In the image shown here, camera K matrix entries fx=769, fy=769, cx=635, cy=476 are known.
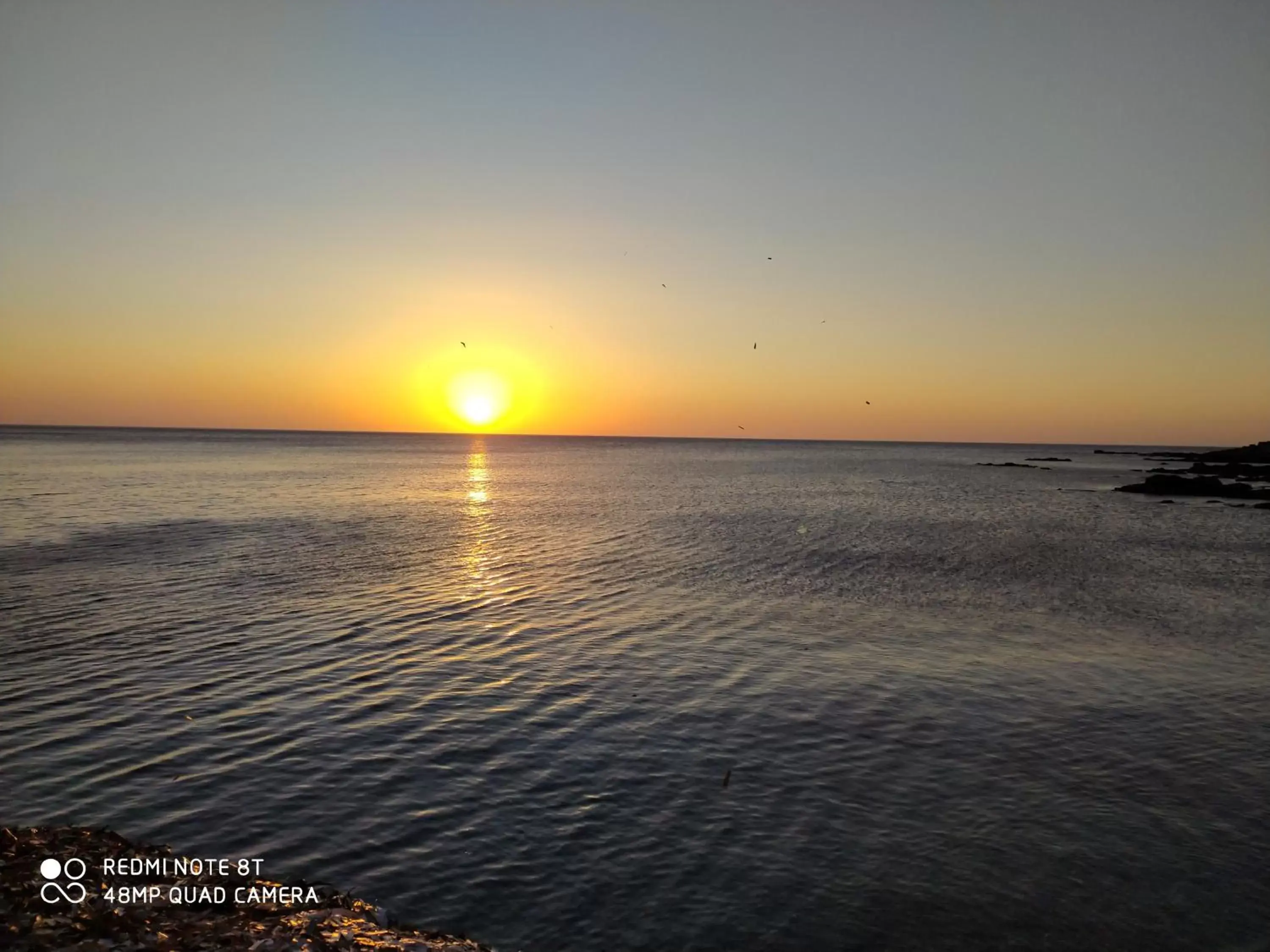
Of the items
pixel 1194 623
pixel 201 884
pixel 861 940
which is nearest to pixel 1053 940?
pixel 861 940

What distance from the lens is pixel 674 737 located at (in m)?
18.0

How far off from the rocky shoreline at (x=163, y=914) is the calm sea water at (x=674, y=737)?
0.70 m

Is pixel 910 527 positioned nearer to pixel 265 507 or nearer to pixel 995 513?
pixel 995 513

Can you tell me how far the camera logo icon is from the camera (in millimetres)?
9953

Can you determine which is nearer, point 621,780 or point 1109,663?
point 621,780

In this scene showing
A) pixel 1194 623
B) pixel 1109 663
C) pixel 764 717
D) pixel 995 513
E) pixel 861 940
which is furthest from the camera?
pixel 995 513

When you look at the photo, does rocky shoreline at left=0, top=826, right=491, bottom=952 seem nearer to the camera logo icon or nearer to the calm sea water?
the camera logo icon

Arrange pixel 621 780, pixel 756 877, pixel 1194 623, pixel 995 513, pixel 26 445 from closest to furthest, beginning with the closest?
pixel 756 877, pixel 621 780, pixel 1194 623, pixel 995 513, pixel 26 445

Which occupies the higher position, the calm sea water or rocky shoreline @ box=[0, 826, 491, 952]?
rocky shoreline @ box=[0, 826, 491, 952]

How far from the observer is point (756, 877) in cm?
1221

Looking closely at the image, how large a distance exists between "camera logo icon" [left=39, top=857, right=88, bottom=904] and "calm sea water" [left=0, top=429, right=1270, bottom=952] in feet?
5.38

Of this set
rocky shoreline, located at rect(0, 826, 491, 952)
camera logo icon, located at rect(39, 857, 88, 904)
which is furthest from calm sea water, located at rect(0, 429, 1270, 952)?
camera logo icon, located at rect(39, 857, 88, 904)

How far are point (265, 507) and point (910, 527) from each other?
5811cm

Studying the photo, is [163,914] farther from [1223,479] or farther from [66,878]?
[1223,479]
